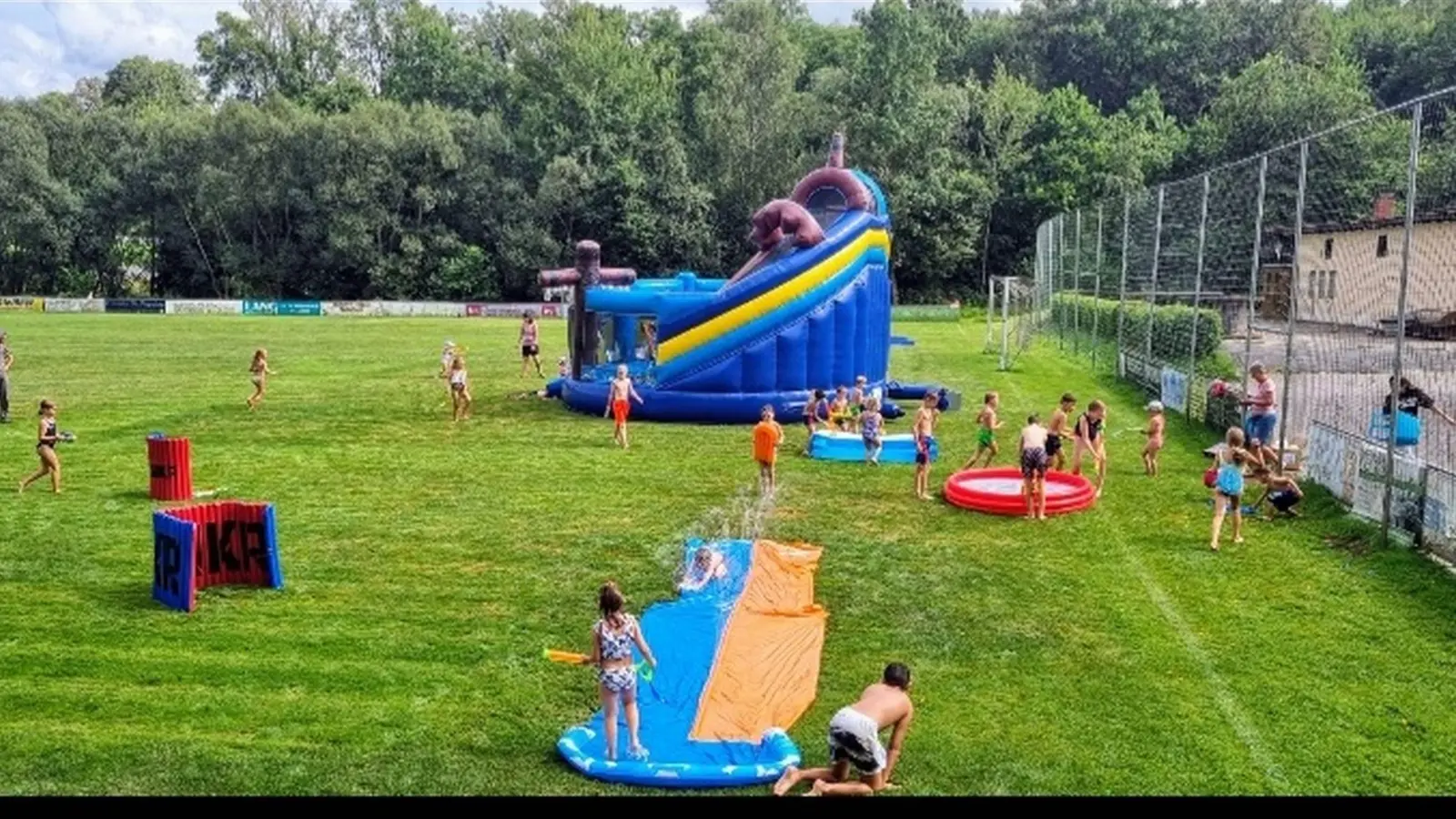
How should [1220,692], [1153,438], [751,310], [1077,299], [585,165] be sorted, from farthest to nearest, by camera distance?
[585,165] < [1077,299] < [751,310] < [1153,438] < [1220,692]

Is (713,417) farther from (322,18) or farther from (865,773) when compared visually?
(322,18)

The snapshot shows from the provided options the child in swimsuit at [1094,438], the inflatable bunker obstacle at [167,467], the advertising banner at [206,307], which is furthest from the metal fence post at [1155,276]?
the advertising banner at [206,307]

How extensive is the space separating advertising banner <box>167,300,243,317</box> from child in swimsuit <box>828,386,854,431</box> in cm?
A: 5106

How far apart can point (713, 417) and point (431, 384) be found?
30.8 feet

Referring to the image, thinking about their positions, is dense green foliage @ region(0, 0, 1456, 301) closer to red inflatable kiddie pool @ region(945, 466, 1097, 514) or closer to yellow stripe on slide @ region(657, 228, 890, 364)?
yellow stripe on slide @ region(657, 228, 890, 364)

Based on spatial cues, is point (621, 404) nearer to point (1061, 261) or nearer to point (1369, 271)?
point (1369, 271)

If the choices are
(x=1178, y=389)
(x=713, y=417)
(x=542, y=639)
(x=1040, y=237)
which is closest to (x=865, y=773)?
(x=542, y=639)

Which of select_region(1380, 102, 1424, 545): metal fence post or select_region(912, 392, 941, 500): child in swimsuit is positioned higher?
select_region(1380, 102, 1424, 545): metal fence post

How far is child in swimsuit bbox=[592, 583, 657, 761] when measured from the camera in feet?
27.6

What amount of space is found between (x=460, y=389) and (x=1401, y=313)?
51.2 feet

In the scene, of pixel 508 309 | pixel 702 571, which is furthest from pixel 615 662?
pixel 508 309

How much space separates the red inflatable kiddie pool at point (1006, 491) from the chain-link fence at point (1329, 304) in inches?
118

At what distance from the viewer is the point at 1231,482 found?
14352mm

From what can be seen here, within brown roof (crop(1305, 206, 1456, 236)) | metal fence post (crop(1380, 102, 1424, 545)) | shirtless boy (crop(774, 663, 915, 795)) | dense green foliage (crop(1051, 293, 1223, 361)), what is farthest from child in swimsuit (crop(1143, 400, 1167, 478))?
shirtless boy (crop(774, 663, 915, 795))
